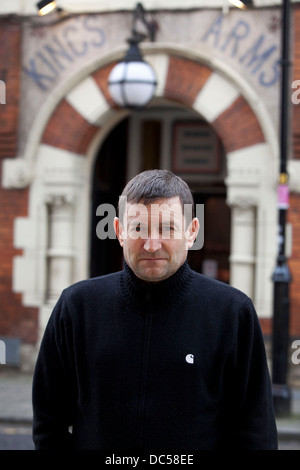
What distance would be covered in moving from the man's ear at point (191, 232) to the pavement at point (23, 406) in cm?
557

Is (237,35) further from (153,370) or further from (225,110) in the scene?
(153,370)

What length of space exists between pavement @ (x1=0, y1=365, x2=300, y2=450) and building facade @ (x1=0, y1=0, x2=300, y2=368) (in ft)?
1.28

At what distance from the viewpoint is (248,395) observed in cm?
255

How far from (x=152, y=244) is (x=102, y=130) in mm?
8925

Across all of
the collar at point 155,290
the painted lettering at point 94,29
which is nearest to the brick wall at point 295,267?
the painted lettering at point 94,29

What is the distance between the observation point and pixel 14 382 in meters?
10.7

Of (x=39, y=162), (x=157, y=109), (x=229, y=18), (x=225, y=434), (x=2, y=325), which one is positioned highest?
(x=229, y=18)

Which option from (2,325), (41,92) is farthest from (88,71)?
(2,325)

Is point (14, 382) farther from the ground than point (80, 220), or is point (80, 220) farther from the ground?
point (80, 220)

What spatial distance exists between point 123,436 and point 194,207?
31.6 inches

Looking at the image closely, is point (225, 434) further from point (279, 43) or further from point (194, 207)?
point (279, 43)

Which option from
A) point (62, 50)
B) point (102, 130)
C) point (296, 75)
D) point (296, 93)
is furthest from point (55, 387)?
point (62, 50)

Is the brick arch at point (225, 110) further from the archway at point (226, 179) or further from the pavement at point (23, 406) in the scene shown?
the pavement at point (23, 406)

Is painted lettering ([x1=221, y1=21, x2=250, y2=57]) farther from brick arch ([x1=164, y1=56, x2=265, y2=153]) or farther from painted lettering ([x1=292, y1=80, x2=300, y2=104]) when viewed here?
painted lettering ([x1=292, y1=80, x2=300, y2=104])
